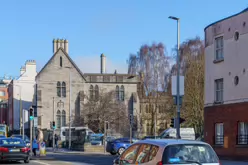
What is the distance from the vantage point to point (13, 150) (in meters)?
27.4

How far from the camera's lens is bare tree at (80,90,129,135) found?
73375mm

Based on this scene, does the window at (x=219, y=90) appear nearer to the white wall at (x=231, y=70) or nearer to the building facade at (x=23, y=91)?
the white wall at (x=231, y=70)

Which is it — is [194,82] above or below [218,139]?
above

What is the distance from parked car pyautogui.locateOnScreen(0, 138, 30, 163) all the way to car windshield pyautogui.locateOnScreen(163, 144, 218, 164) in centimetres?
1764

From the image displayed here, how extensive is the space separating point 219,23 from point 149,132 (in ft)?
133

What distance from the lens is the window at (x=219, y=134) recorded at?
34.9m

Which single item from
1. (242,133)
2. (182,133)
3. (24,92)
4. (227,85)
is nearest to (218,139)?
(242,133)

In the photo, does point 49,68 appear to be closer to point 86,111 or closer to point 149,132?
point 86,111

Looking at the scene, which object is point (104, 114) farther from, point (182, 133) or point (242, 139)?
point (242, 139)

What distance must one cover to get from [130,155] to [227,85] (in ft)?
75.4

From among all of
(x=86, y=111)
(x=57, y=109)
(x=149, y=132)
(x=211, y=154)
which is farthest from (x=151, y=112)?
(x=211, y=154)

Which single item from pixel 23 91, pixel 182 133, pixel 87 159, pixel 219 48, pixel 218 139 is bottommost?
pixel 87 159

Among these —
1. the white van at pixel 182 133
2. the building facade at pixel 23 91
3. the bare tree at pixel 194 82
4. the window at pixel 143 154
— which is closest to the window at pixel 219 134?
the white van at pixel 182 133

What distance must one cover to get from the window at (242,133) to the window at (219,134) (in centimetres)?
231
